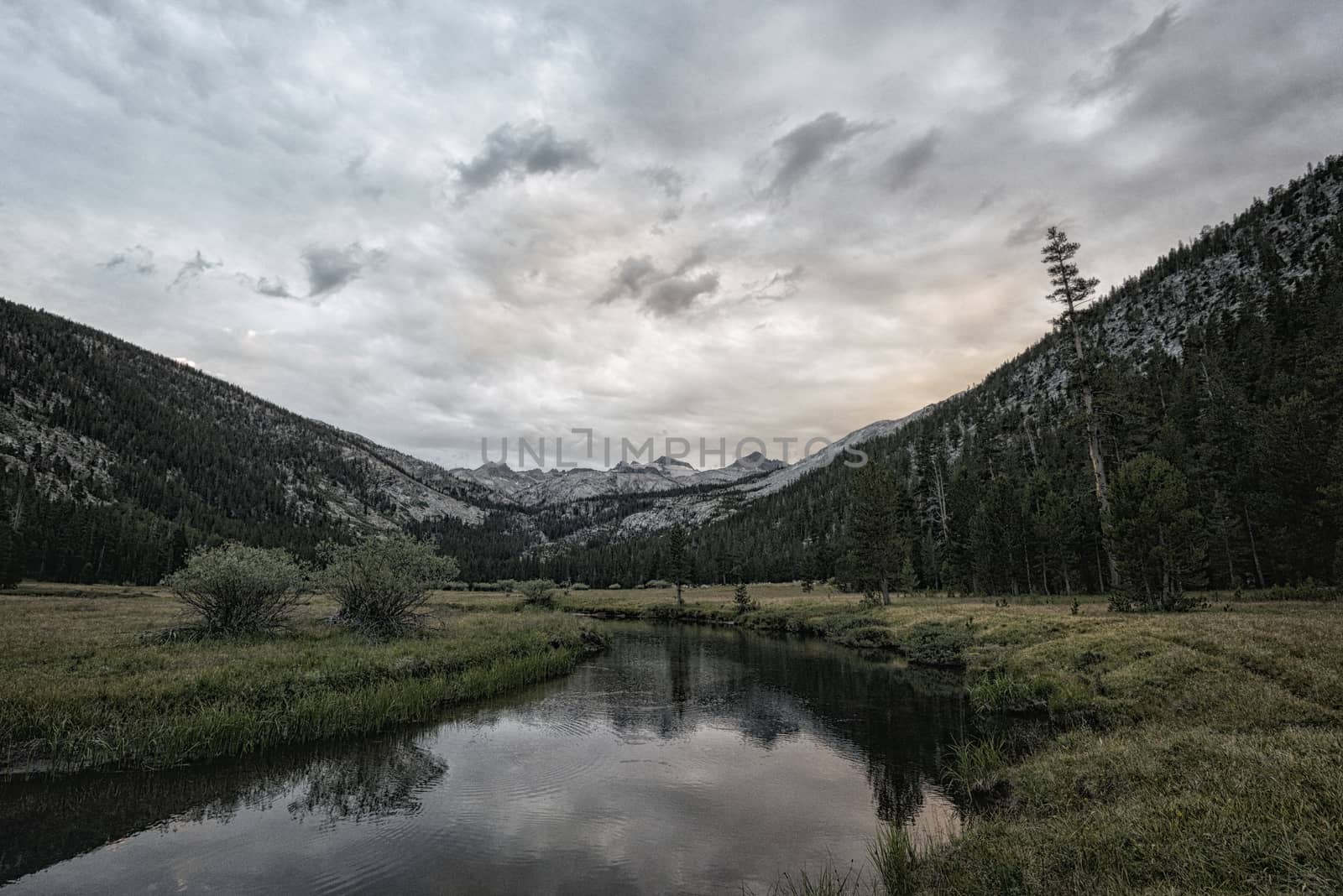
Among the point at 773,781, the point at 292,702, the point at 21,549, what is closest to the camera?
the point at 773,781

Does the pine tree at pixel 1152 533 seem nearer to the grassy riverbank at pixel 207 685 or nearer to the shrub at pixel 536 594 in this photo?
the grassy riverbank at pixel 207 685

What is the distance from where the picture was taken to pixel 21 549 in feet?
302

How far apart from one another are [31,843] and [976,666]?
34758 mm

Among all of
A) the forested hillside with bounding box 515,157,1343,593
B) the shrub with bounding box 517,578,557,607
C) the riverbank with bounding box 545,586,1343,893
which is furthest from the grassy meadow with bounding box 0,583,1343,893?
the shrub with bounding box 517,578,557,607

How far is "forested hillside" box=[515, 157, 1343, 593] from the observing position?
43812mm

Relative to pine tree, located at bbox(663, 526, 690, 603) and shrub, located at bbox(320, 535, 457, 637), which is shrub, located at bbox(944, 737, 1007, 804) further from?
pine tree, located at bbox(663, 526, 690, 603)

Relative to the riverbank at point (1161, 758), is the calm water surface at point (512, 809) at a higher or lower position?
lower

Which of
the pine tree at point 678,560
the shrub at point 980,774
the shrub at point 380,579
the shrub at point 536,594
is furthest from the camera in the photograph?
the pine tree at point 678,560

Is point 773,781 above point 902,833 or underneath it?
underneath

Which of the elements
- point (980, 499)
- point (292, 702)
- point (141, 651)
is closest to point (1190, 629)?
point (292, 702)

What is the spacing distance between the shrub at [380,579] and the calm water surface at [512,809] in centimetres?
1206

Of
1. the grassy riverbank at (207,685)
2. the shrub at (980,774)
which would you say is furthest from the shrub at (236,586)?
the shrub at (980,774)

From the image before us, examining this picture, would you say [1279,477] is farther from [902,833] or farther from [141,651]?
[141,651]

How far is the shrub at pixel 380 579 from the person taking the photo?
112 ft
